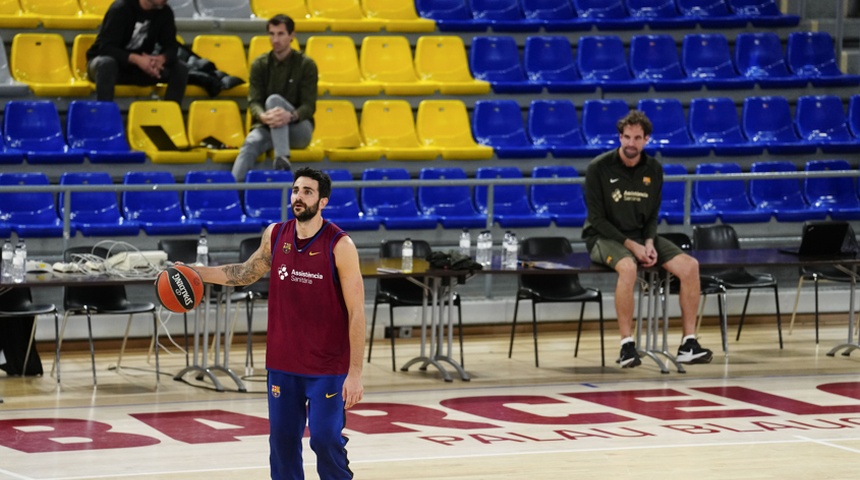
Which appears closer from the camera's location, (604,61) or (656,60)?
(604,61)

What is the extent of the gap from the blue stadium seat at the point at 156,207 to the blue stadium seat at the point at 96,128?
484mm

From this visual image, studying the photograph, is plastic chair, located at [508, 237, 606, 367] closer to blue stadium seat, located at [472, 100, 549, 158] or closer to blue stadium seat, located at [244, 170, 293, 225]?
blue stadium seat, located at [244, 170, 293, 225]

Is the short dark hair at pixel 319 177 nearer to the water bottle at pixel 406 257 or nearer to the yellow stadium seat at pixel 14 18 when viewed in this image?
the water bottle at pixel 406 257

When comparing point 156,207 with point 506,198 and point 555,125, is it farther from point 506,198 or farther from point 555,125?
point 555,125

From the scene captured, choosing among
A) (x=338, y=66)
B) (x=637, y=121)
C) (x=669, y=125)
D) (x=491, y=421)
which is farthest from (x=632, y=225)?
(x=338, y=66)

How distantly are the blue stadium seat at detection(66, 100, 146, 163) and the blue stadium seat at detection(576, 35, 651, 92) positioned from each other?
4883 mm

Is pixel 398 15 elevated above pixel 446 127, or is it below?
above

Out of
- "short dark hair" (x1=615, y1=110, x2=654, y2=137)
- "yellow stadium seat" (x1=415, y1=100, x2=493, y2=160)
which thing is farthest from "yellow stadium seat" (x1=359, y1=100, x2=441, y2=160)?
"short dark hair" (x1=615, y1=110, x2=654, y2=137)

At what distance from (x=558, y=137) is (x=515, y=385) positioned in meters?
4.29

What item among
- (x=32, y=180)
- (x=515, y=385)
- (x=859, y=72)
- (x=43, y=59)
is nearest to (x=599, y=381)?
(x=515, y=385)

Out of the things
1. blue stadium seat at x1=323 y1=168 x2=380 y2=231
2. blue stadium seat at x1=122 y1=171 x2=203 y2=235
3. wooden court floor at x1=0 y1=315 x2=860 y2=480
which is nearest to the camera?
wooden court floor at x1=0 y1=315 x2=860 y2=480

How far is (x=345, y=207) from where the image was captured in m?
12.0

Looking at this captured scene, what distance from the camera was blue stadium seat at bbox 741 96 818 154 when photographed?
14250mm

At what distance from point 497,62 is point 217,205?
12.3ft
